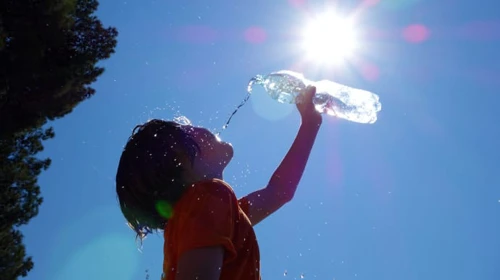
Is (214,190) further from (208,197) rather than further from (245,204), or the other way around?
(245,204)

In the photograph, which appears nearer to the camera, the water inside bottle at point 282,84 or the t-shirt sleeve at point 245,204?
the t-shirt sleeve at point 245,204

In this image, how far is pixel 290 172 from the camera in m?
3.01

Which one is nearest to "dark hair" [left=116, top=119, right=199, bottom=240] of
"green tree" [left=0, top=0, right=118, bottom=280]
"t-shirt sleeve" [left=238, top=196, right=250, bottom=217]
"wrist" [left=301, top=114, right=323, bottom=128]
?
"t-shirt sleeve" [left=238, top=196, right=250, bottom=217]

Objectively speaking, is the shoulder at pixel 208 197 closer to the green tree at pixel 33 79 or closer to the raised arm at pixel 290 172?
the raised arm at pixel 290 172

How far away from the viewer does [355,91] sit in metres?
5.64

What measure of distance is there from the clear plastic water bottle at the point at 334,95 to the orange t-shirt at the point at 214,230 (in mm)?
2561

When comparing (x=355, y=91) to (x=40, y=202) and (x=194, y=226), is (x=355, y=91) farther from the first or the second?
(x=40, y=202)

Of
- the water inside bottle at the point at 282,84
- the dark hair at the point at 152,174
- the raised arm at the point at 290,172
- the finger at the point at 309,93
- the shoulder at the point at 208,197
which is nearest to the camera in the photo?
the shoulder at the point at 208,197

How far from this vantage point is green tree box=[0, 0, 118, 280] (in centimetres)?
931

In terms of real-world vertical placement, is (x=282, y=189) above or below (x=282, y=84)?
below

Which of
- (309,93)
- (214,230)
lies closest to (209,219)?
(214,230)

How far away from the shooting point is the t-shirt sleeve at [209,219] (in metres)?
1.85

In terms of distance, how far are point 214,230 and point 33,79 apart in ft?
28.1

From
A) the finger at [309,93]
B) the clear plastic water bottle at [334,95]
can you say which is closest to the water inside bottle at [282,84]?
the clear plastic water bottle at [334,95]
